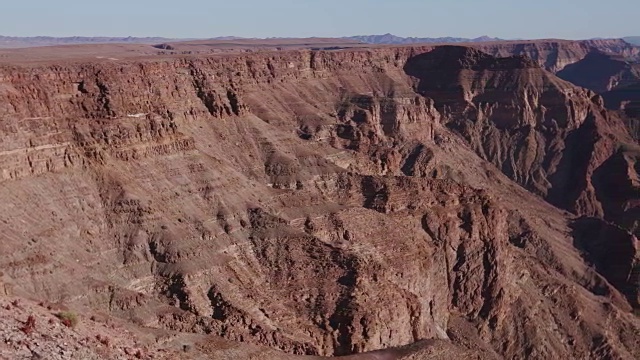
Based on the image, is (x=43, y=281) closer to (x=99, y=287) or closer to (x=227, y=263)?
(x=99, y=287)

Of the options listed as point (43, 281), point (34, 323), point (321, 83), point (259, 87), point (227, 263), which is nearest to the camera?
point (34, 323)

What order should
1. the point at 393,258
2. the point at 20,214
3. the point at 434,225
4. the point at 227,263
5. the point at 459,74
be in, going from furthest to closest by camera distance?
the point at 459,74, the point at 434,225, the point at 393,258, the point at 227,263, the point at 20,214

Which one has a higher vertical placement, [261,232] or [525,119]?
[261,232]

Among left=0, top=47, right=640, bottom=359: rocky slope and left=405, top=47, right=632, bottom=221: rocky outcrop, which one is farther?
left=405, top=47, right=632, bottom=221: rocky outcrop

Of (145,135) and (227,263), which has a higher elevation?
(145,135)

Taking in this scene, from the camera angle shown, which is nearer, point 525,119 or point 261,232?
point 261,232

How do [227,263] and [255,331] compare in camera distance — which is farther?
[227,263]

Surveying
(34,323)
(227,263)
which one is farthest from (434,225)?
(34,323)

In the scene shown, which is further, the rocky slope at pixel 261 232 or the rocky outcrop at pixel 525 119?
the rocky outcrop at pixel 525 119
